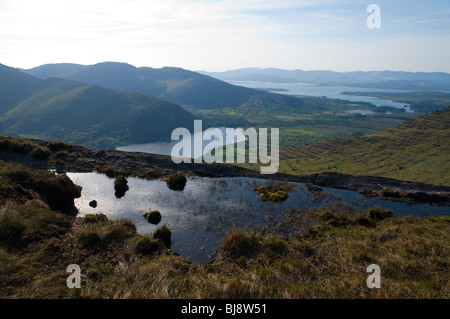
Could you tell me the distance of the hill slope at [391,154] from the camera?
79.8 m

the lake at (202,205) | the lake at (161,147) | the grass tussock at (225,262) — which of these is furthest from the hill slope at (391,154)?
the grass tussock at (225,262)

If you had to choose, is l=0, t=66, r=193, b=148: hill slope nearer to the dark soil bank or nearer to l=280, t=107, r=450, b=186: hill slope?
l=280, t=107, r=450, b=186: hill slope

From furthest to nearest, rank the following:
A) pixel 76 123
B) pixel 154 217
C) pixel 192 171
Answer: pixel 76 123 → pixel 192 171 → pixel 154 217

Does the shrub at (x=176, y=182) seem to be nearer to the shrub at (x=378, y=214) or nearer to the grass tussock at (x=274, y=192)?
the grass tussock at (x=274, y=192)

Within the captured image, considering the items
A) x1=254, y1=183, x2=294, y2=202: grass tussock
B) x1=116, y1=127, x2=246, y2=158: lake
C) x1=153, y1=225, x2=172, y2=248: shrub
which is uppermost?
x1=254, y1=183, x2=294, y2=202: grass tussock

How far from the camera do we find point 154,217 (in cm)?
1653

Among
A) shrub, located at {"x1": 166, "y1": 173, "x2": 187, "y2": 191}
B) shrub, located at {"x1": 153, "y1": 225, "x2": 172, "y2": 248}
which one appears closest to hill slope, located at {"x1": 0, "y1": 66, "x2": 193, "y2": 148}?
shrub, located at {"x1": 166, "y1": 173, "x2": 187, "y2": 191}

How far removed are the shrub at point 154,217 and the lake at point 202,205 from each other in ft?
1.08

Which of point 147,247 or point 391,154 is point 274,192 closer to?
point 147,247

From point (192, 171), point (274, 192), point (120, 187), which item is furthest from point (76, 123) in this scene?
point (274, 192)

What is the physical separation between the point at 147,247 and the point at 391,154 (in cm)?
10694

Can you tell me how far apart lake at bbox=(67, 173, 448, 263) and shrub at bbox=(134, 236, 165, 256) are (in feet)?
4.07

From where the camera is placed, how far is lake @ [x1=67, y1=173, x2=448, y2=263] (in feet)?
49.2
